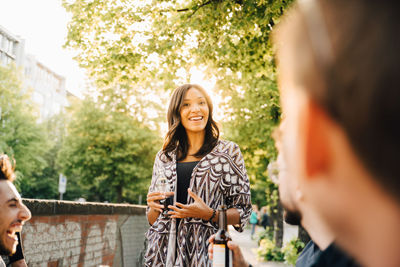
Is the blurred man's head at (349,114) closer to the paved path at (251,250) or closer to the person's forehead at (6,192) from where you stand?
the person's forehead at (6,192)

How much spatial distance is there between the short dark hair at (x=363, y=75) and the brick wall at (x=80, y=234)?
4230mm

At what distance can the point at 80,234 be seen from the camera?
605cm

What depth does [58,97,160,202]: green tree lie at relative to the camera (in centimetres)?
3038

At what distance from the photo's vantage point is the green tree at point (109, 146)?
99.7 feet

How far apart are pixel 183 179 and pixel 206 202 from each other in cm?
24

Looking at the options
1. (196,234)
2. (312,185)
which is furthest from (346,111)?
(196,234)

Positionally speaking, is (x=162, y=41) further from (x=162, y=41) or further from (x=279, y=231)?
(x=279, y=231)

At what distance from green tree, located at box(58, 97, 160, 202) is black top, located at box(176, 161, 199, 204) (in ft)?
89.2

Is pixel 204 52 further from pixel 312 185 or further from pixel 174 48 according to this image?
pixel 312 185

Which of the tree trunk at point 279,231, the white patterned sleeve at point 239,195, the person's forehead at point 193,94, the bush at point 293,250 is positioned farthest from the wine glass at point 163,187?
the tree trunk at point 279,231

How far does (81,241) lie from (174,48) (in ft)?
15.3

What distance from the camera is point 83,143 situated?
30.8 meters

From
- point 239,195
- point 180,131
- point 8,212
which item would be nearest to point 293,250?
point 180,131

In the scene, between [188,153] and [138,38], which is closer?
[188,153]
